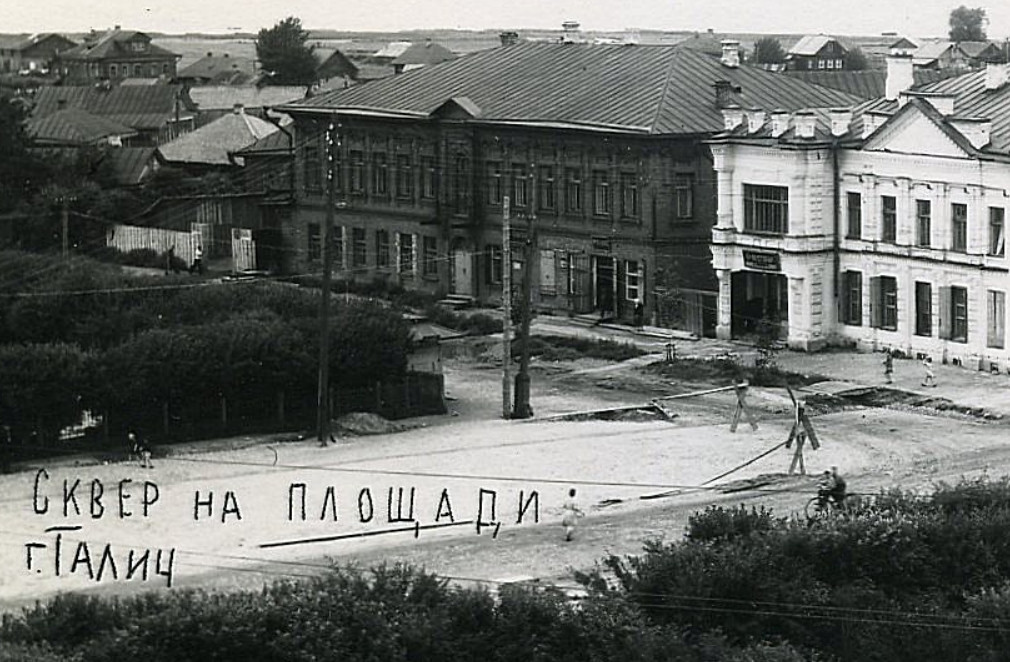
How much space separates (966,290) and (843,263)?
471 centimetres

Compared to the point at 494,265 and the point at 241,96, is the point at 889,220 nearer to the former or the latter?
the point at 494,265

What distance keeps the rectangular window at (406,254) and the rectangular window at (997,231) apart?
953 inches

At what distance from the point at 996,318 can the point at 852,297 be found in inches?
212

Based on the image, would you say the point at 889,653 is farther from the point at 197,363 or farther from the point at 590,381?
the point at 590,381

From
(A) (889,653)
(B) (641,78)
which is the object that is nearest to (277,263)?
(B) (641,78)

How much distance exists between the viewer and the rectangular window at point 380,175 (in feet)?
248

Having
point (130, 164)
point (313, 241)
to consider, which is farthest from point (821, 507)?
point (130, 164)

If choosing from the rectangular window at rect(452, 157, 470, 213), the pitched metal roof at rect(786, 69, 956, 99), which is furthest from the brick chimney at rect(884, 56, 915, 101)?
the pitched metal roof at rect(786, 69, 956, 99)

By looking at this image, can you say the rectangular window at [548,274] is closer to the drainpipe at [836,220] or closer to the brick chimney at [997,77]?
the drainpipe at [836,220]

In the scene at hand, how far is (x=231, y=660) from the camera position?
95.7 ft

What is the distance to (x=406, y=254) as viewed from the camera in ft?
246

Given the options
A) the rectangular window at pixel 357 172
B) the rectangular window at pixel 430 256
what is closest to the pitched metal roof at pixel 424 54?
the rectangular window at pixel 357 172

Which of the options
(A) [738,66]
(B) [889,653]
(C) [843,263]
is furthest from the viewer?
(A) [738,66]

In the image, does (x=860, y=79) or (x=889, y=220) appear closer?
(x=889, y=220)
